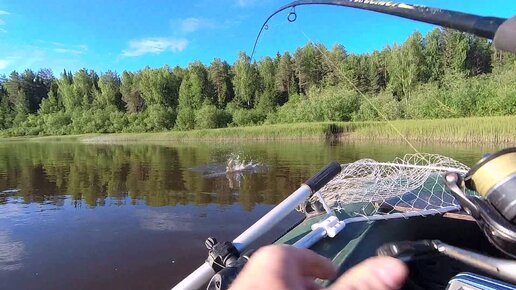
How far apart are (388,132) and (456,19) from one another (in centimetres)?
2606

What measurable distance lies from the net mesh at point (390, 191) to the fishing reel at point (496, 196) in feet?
5.19

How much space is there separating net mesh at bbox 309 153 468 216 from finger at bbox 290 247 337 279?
6.91 feet

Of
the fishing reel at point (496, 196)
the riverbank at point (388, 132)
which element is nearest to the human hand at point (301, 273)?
the fishing reel at point (496, 196)

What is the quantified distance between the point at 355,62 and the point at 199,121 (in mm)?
22767

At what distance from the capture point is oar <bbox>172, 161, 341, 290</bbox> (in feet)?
6.97

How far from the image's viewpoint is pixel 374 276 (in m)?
0.94

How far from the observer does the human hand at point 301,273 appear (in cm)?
80

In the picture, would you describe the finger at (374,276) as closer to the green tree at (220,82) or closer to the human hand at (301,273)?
the human hand at (301,273)

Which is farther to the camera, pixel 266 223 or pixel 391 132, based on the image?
pixel 391 132

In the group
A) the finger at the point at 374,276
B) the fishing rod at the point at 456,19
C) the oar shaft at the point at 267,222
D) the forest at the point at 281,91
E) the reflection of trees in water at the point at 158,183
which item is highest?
the forest at the point at 281,91

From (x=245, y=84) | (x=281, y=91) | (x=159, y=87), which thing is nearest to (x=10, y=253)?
(x=245, y=84)

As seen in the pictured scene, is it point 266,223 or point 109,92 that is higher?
point 109,92

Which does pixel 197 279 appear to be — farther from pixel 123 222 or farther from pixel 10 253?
pixel 123 222

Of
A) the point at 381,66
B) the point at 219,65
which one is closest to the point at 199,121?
Result: the point at 219,65
